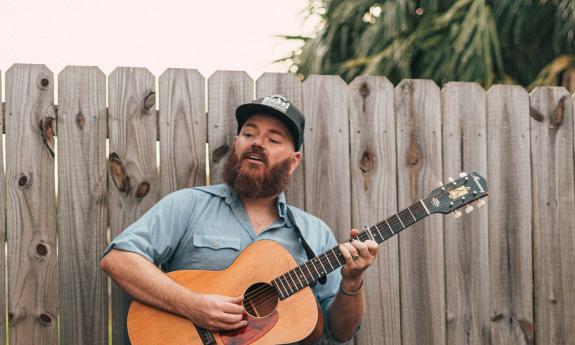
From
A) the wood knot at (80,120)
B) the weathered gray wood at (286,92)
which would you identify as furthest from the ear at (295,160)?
the wood knot at (80,120)

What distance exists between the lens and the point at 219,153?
3.43 meters

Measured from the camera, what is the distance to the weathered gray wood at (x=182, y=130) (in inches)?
132

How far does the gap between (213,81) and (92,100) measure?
621mm

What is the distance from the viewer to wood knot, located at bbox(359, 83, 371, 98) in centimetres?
364

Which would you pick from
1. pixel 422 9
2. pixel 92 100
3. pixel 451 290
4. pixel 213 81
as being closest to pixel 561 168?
pixel 451 290

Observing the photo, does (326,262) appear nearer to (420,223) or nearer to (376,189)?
(376,189)

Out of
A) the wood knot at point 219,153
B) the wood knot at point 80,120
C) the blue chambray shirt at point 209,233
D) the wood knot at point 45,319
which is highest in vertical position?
the wood knot at point 80,120

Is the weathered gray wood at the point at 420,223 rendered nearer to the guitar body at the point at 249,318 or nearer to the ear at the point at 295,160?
the ear at the point at 295,160

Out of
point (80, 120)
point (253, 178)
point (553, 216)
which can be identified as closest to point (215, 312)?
point (253, 178)

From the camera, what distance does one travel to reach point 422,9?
6.85 metres

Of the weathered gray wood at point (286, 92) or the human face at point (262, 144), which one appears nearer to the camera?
→ the human face at point (262, 144)

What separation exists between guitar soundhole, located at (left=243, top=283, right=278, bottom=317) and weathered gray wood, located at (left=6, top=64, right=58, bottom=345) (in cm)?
101

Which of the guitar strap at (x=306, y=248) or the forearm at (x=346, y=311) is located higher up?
the guitar strap at (x=306, y=248)

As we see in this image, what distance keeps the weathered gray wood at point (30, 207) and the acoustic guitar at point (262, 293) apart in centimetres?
64
